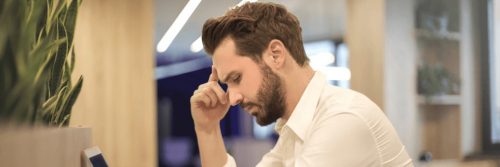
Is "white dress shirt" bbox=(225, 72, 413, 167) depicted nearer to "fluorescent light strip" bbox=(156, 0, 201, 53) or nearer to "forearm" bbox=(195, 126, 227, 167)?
"forearm" bbox=(195, 126, 227, 167)

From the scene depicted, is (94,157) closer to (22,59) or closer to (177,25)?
(22,59)

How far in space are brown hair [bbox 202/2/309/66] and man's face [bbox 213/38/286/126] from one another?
21 mm

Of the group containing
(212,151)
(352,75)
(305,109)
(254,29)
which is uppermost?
(254,29)

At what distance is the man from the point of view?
1.29m

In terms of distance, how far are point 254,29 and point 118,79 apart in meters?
1.81

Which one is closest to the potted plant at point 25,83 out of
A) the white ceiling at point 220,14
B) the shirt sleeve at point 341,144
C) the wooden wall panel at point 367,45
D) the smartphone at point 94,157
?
the smartphone at point 94,157

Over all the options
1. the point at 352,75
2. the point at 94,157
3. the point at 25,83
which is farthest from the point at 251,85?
the point at 352,75

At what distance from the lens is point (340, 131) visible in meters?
1.21

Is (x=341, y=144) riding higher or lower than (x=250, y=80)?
lower

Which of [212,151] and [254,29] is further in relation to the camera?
[212,151]

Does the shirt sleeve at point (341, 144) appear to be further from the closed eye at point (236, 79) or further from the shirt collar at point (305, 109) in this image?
the closed eye at point (236, 79)

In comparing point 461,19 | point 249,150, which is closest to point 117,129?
point 249,150

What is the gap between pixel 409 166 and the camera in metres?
1.37

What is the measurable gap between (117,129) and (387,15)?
1755 millimetres
